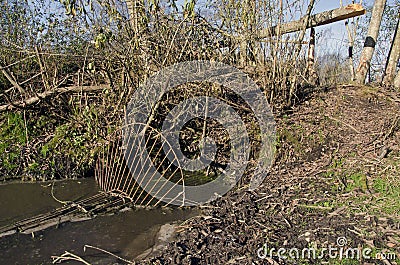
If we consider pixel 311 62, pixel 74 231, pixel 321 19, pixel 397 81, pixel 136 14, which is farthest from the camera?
pixel 397 81

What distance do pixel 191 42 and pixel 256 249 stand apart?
11.9ft

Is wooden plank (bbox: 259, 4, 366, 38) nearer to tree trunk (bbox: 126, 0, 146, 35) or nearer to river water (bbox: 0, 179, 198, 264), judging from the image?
tree trunk (bbox: 126, 0, 146, 35)

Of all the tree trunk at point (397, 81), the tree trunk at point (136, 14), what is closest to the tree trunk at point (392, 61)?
the tree trunk at point (397, 81)

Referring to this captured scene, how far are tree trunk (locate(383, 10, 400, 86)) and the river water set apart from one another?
600cm

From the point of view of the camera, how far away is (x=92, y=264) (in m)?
3.54

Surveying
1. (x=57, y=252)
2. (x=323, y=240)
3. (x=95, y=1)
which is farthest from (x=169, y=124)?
(x=323, y=240)

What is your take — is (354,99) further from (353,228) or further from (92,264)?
(92,264)

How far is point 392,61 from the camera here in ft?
26.3

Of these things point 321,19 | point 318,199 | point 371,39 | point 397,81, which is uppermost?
point 321,19

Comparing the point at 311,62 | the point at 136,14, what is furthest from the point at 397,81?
the point at 136,14

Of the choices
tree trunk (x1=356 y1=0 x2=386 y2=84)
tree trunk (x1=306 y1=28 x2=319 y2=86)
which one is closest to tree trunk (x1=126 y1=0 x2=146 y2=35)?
tree trunk (x1=306 y1=28 x2=319 y2=86)

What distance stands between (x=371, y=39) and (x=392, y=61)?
81 centimetres

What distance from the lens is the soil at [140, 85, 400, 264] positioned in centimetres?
335

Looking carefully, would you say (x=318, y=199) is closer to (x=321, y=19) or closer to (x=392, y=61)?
(x=321, y=19)
